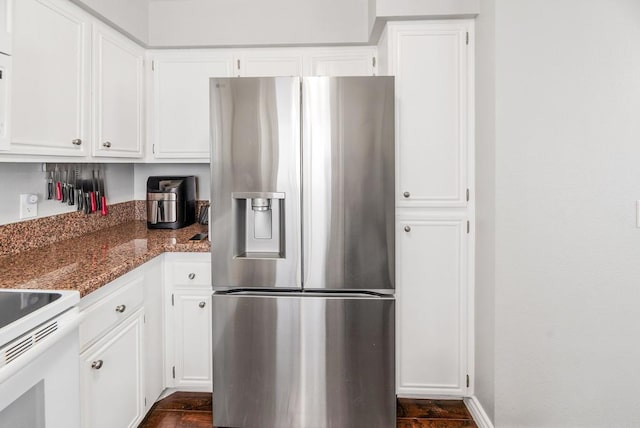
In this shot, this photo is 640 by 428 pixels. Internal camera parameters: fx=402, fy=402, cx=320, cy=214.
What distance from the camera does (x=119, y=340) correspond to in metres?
1.66

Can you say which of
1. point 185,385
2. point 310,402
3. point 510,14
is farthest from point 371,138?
point 185,385

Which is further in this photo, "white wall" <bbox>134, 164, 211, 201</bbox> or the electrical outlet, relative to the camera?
"white wall" <bbox>134, 164, 211, 201</bbox>

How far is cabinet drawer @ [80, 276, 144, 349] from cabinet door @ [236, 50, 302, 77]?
54.7 inches

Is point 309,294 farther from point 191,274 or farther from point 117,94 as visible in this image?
point 117,94

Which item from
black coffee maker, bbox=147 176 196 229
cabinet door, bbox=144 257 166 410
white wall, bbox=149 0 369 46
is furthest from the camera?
black coffee maker, bbox=147 176 196 229

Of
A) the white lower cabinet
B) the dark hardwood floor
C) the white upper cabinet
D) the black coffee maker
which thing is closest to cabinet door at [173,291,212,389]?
the white lower cabinet

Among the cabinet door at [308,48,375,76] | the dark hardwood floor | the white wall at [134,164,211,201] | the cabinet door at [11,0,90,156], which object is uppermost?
the cabinet door at [308,48,375,76]

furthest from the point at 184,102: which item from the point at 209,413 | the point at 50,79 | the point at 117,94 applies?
the point at 209,413

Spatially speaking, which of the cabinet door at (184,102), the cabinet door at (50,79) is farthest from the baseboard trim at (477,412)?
the cabinet door at (50,79)

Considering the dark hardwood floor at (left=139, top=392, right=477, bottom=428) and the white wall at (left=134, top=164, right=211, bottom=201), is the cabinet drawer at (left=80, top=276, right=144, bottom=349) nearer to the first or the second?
the dark hardwood floor at (left=139, top=392, right=477, bottom=428)

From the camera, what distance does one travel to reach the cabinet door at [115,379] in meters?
1.44

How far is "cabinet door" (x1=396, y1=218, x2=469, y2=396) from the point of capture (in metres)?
2.09

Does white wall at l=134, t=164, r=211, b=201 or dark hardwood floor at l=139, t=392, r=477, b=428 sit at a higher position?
white wall at l=134, t=164, r=211, b=201

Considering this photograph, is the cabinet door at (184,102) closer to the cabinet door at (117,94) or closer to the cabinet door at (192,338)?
the cabinet door at (117,94)
